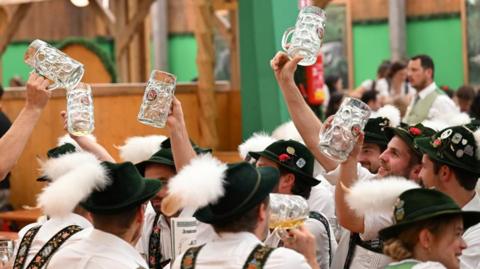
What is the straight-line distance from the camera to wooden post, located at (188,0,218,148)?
11.0m

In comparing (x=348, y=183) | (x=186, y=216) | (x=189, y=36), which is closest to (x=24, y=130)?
(x=186, y=216)

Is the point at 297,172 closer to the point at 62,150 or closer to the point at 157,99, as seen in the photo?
the point at 157,99

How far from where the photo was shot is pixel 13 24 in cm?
1241

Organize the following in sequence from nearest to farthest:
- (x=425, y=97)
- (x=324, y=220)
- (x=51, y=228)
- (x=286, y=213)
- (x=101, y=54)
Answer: (x=286, y=213) < (x=51, y=228) < (x=324, y=220) < (x=425, y=97) < (x=101, y=54)

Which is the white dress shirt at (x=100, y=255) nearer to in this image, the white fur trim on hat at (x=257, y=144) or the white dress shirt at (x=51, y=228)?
the white dress shirt at (x=51, y=228)

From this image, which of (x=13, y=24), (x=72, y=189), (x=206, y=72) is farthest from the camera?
(x=13, y=24)

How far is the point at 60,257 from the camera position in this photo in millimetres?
3834

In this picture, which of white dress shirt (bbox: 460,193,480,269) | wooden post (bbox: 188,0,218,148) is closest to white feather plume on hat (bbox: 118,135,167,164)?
white dress shirt (bbox: 460,193,480,269)

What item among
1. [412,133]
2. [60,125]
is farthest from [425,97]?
[412,133]

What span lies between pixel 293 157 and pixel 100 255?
1512 mm

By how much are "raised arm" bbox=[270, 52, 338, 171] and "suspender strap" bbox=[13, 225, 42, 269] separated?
1.32 meters

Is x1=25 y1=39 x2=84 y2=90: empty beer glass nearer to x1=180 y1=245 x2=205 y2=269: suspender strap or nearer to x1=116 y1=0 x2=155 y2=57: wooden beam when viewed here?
x1=180 y1=245 x2=205 y2=269: suspender strap

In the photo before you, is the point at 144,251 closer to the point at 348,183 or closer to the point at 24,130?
the point at 24,130

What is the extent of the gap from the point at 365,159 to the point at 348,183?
137cm
